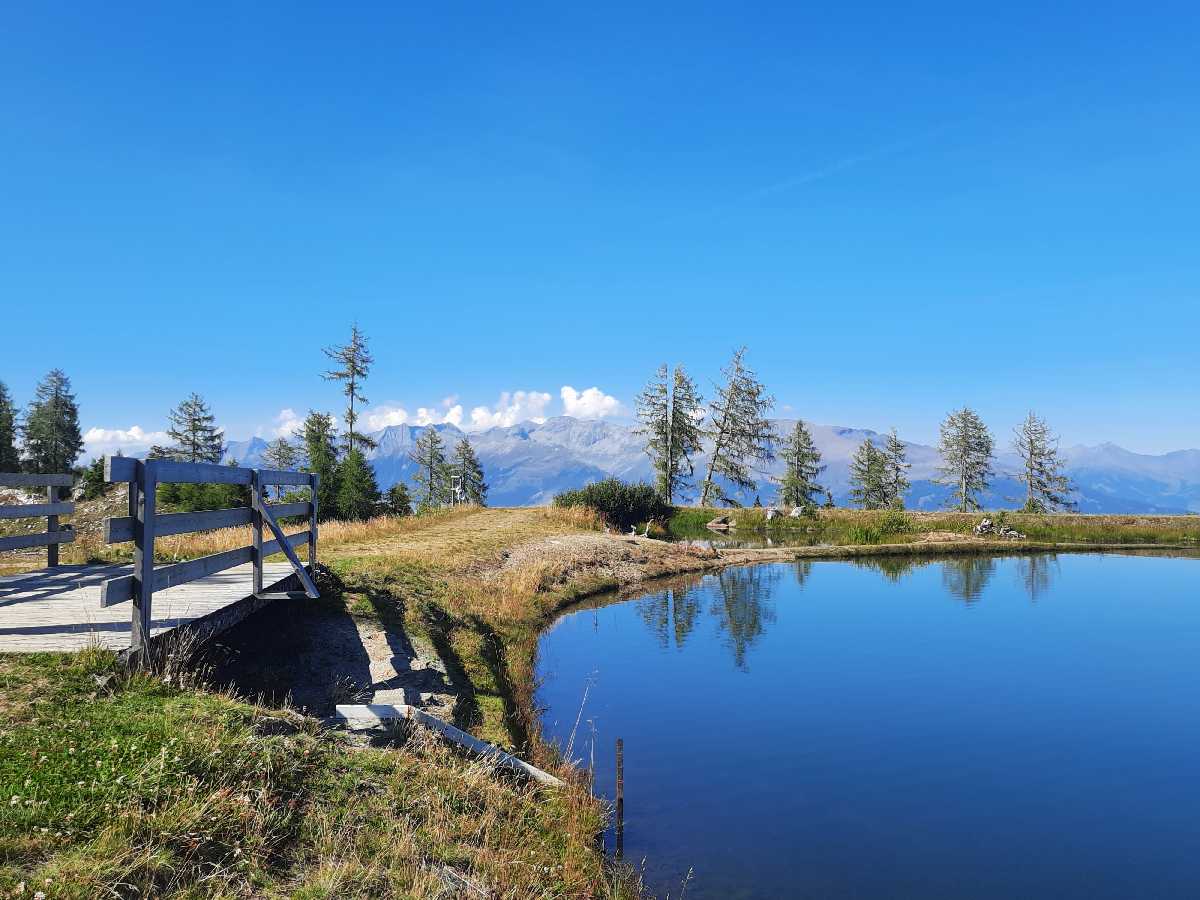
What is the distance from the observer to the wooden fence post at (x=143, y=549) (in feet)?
28.1

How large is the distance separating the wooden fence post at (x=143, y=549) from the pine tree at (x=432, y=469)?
114465 millimetres

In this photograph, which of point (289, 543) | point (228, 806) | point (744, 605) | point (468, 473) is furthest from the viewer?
point (468, 473)

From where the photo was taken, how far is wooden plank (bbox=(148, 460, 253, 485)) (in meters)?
9.04

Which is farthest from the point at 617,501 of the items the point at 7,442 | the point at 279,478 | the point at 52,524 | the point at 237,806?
the point at 7,442

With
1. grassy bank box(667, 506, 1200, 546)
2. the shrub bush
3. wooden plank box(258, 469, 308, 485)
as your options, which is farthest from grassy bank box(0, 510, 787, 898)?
grassy bank box(667, 506, 1200, 546)

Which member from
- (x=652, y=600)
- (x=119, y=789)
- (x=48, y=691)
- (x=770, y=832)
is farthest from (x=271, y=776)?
(x=652, y=600)

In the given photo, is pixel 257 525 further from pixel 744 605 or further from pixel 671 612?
pixel 744 605

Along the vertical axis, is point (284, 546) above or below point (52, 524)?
below

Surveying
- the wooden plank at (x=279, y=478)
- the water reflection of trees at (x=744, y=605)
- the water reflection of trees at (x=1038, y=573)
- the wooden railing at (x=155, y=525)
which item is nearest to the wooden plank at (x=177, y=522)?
the wooden railing at (x=155, y=525)

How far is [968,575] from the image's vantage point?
3659cm

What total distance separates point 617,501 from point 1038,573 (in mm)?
25768

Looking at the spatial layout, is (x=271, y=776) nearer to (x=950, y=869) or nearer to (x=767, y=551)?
(x=950, y=869)

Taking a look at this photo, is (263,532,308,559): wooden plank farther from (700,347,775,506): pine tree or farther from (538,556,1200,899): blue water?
(700,347,775,506): pine tree

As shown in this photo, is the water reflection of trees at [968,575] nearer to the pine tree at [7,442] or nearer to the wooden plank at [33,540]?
the wooden plank at [33,540]
